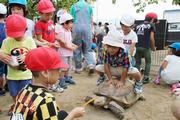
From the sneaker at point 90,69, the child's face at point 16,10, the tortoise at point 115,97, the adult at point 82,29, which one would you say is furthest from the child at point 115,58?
Result: the adult at point 82,29

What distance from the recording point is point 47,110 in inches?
84.0

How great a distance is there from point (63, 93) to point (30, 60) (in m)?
3.25

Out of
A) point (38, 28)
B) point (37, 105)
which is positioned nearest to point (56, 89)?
point (38, 28)

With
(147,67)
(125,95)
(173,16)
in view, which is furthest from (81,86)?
(173,16)

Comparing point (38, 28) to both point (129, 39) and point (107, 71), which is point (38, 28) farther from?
point (129, 39)

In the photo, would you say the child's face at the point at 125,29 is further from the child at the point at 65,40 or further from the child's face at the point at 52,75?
the child's face at the point at 52,75

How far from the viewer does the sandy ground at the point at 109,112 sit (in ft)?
14.8

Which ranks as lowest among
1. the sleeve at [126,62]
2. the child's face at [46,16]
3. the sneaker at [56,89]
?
the sneaker at [56,89]

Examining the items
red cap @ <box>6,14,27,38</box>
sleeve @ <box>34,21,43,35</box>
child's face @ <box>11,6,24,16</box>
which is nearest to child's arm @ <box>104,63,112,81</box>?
sleeve @ <box>34,21,43,35</box>

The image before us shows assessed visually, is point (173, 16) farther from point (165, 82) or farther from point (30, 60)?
point (30, 60)

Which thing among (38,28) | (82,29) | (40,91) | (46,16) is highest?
(46,16)

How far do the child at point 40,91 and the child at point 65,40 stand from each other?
11.0ft

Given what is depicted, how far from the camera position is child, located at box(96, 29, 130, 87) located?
14.9 feet

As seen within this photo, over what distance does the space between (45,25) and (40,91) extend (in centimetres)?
286
